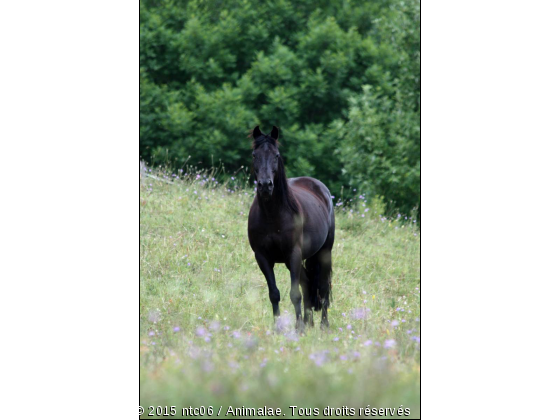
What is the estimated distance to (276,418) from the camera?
12.0ft

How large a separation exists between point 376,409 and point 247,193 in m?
8.63

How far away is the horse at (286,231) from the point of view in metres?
5.77

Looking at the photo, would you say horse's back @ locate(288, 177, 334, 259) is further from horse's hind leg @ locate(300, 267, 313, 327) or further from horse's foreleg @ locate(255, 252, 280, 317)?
horse's foreleg @ locate(255, 252, 280, 317)

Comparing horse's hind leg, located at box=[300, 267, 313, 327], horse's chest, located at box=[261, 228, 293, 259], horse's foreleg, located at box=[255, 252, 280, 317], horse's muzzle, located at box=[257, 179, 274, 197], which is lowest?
horse's hind leg, located at box=[300, 267, 313, 327]

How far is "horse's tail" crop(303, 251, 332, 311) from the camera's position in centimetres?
739

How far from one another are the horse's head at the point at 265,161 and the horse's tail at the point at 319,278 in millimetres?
2019

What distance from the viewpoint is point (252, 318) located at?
648cm

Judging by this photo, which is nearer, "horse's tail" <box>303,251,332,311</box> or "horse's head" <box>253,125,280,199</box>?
"horse's head" <box>253,125,280,199</box>

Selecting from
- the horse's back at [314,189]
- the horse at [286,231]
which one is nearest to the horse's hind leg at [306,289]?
the horse at [286,231]

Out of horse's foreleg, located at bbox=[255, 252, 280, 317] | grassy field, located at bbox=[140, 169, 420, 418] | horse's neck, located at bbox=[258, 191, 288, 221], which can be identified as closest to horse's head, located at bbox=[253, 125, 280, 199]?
horse's neck, located at bbox=[258, 191, 288, 221]

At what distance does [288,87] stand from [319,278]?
10.2 m

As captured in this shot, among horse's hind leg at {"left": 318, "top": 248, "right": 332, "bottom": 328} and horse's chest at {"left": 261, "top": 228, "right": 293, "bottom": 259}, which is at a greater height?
horse's chest at {"left": 261, "top": 228, "right": 293, "bottom": 259}

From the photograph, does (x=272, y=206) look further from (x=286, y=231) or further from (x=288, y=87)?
(x=288, y=87)

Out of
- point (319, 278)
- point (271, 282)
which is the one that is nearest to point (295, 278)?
point (271, 282)
